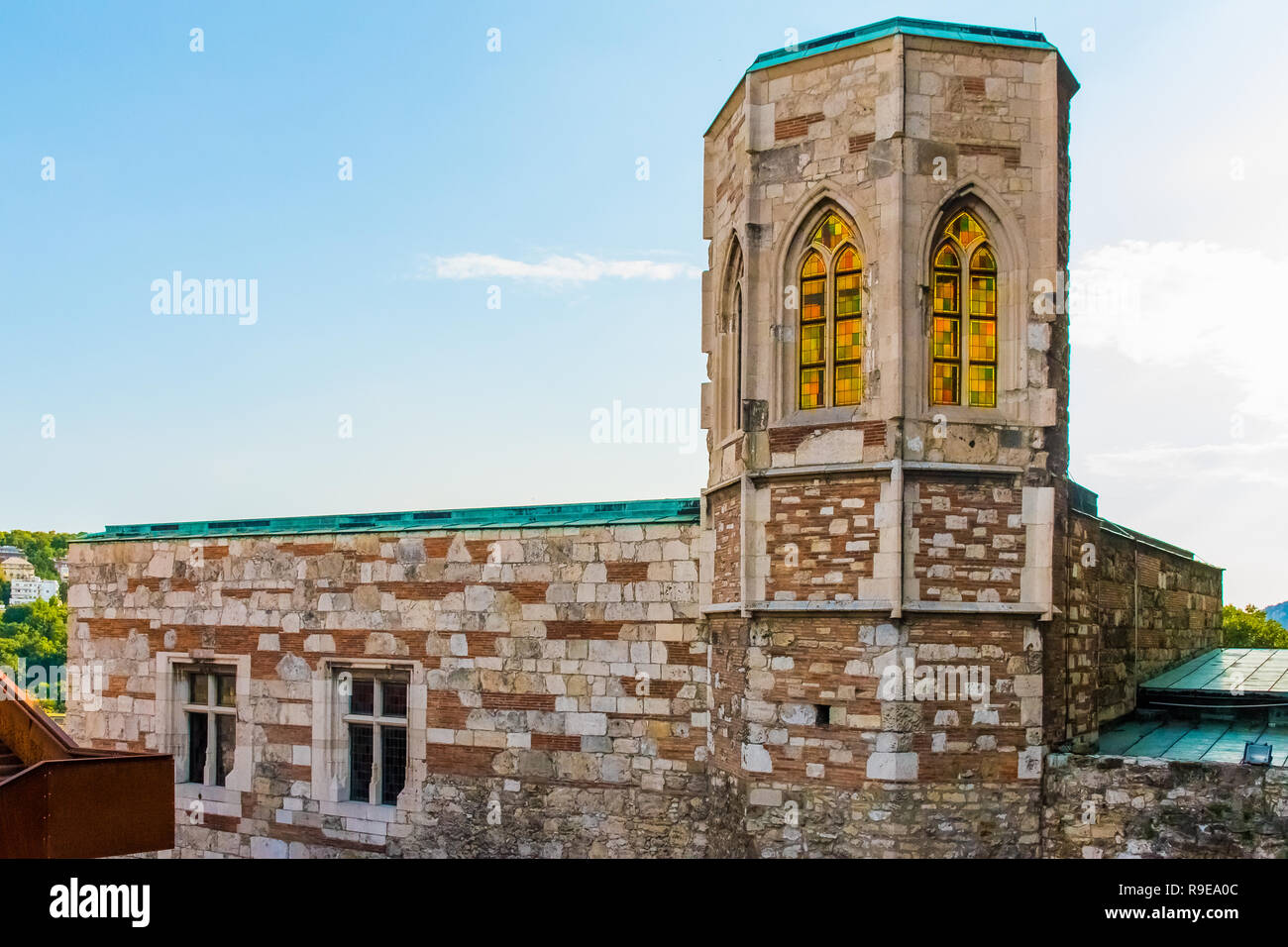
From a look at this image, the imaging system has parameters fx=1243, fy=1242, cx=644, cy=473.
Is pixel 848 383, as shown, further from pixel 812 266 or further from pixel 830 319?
pixel 812 266

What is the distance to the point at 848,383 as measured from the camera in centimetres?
1214

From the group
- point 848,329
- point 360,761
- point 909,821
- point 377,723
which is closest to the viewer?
point 909,821

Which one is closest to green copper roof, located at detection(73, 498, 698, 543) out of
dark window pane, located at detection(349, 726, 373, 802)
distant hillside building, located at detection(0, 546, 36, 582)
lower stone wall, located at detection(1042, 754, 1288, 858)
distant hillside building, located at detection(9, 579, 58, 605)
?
dark window pane, located at detection(349, 726, 373, 802)

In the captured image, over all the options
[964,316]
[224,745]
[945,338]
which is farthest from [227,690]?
[964,316]

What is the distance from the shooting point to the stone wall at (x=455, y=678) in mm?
13609

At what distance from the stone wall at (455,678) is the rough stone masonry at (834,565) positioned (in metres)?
0.04

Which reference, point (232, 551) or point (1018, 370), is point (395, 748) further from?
point (1018, 370)

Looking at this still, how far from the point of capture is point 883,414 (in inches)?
461

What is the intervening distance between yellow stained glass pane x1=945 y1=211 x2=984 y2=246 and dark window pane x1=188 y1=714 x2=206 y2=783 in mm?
11854

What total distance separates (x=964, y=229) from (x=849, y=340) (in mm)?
1542

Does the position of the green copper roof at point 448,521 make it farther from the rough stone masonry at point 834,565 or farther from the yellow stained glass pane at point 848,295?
the yellow stained glass pane at point 848,295

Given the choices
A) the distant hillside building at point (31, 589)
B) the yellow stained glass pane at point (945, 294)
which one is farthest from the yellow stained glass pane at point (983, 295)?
the distant hillside building at point (31, 589)

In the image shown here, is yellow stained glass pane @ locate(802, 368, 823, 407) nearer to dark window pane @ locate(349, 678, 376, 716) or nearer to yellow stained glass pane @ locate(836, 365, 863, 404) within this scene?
yellow stained glass pane @ locate(836, 365, 863, 404)
